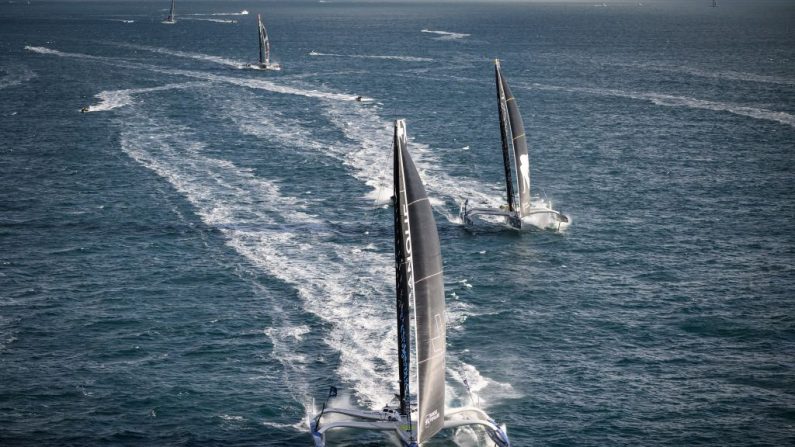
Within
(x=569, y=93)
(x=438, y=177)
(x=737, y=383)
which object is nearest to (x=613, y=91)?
(x=569, y=93)

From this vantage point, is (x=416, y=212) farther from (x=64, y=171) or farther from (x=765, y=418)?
(x=64, y=171)

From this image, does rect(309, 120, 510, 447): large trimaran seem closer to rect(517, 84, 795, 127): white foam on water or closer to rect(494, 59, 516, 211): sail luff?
rect(494, 59, 516, 211): sail luff

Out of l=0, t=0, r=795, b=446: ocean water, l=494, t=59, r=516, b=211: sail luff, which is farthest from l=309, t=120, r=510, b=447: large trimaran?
l=494, t=59, r=516, b=211: sail luff

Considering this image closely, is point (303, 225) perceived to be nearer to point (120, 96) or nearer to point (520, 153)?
point (520, 153)

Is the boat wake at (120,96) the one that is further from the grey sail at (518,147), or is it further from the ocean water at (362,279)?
the grey sail at (518,147)

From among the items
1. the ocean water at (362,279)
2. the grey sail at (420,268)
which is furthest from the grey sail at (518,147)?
the grey sail at (420,268)
